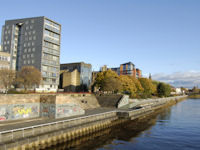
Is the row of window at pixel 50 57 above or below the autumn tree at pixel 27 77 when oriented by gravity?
above

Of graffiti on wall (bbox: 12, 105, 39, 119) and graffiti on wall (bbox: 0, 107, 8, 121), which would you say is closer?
graffiti on wall (bbox: 0, 107, 8, 121)

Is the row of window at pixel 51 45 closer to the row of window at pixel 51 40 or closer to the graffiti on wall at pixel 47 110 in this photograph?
the row of window at pixel 51 40

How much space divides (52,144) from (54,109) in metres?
10.6

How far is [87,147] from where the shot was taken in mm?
30719

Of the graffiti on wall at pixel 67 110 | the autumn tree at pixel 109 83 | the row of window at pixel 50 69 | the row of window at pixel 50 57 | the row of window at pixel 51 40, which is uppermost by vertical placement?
the row of window at pixel 51 40

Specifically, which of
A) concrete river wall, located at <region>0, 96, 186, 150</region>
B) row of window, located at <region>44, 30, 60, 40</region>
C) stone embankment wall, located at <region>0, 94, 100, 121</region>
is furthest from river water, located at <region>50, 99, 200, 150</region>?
row of window, located at <region>44, 30, 60, 40</region>

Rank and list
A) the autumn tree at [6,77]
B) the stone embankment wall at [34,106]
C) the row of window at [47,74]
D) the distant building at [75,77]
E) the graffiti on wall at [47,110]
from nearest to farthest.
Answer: the stone embankment wall at [34,106] → the graffiti on wall at [47,110] → the autumn tree at [6,77] → the row of window at [47,74] → the distant building at [75,77]

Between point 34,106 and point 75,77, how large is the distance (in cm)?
7480

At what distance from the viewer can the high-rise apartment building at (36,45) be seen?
88125 mm

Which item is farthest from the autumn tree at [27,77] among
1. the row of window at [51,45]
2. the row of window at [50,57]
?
the row of window at [51,45]

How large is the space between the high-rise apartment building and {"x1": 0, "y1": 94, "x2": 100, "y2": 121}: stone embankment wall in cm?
4575

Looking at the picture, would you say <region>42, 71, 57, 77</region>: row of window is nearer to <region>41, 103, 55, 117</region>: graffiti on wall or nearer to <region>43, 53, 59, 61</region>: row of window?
<region>43, 53, 59, 61</region>: row of window

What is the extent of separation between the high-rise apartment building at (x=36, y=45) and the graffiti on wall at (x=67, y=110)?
45336 millimetres

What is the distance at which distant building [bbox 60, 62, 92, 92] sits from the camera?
113875 millimetres
